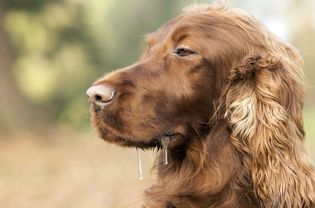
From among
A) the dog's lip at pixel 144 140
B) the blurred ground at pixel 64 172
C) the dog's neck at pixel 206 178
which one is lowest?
the dog's neck at pixel 206 178

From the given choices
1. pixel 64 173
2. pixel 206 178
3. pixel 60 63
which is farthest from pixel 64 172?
pixel 206 178

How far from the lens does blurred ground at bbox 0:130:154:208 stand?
35.0 ft

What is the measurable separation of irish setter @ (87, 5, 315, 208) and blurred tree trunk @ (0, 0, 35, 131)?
14.0 metres

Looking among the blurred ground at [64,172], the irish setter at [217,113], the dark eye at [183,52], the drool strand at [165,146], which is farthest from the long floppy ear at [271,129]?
the blurred ground at [64,172]

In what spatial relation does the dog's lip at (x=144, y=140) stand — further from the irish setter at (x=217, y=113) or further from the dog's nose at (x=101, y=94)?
the dog's nose at (x=101, y=94)

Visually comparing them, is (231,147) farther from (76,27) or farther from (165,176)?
(76,27)

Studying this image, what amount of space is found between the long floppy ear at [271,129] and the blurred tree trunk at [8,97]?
557 inches

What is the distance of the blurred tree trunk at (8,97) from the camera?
17875 mm

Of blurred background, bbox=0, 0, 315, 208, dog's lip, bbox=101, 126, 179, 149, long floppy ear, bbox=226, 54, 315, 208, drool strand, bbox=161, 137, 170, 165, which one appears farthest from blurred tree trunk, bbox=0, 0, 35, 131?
long floppy ear, bbox=226, 54, 315, 208

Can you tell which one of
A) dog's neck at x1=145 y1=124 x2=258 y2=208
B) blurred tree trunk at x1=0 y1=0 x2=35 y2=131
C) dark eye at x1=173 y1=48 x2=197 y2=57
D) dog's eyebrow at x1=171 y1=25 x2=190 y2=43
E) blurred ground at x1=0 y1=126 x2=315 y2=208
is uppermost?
blurred tree trunk at x1=0 y1=0 x2=35 y2=131

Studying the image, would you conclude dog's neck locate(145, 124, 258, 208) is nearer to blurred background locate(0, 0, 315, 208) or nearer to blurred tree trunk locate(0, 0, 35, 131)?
blurred background locate(0, 0, 315, 208)

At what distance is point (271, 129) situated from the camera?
4.13 meters

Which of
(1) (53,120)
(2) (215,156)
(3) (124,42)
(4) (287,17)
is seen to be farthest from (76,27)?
(2) (215,156)

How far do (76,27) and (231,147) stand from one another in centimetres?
1480
